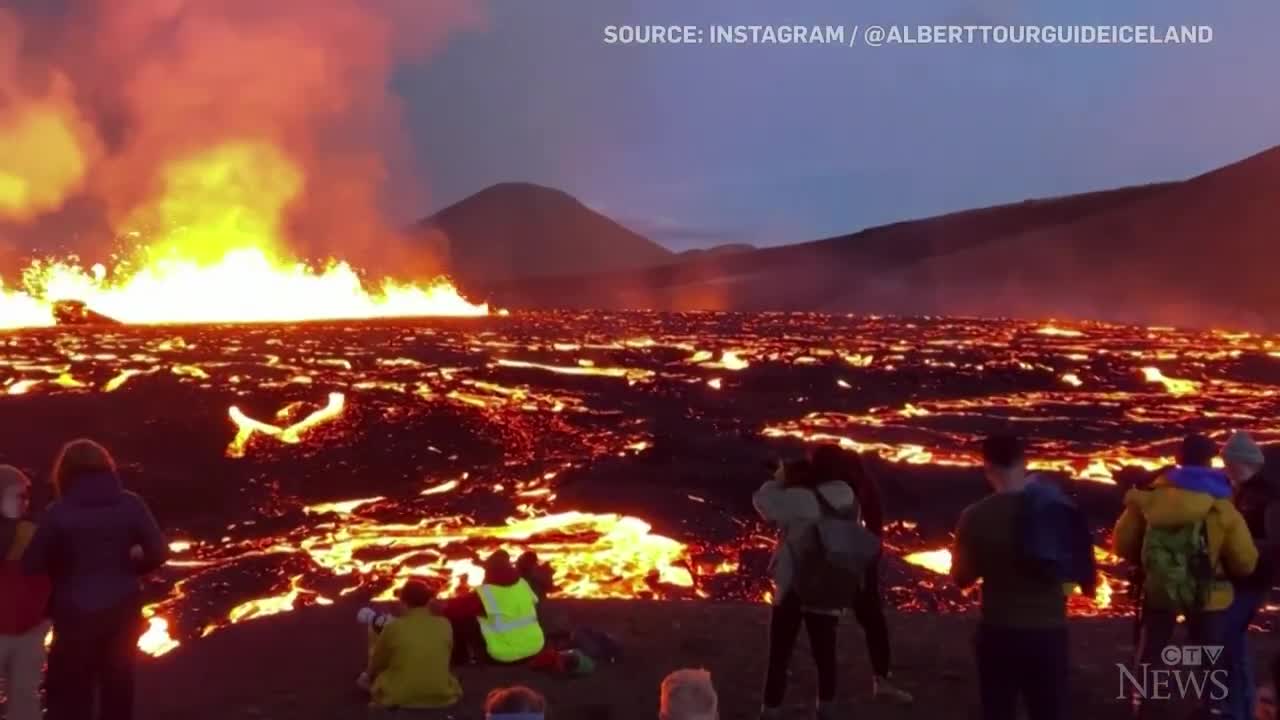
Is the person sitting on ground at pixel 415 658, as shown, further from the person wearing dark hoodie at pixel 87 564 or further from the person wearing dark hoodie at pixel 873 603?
the person wearing dark hoodie at pixel 873 603

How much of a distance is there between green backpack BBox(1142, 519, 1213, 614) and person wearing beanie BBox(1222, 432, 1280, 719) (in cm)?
24

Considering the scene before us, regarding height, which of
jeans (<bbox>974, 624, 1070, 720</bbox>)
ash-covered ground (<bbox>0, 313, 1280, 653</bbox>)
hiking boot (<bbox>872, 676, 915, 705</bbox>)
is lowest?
ash-covered ground (<bbox>0, 313, 1280, 653</bbox>)

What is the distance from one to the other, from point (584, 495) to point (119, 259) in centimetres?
8529

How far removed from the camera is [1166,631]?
6.84 m

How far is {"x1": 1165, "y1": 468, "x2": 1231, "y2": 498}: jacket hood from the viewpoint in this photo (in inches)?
255

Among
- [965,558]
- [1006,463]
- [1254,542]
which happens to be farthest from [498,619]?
[1254,542]

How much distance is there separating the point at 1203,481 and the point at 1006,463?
158 cm

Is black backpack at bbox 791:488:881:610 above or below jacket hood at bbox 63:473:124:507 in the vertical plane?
below

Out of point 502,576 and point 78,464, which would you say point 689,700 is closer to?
point 78,464

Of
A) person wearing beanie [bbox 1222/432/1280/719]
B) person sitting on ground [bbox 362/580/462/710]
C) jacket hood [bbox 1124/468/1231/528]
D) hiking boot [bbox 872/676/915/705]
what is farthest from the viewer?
hiking boot [bbox 872/676/915/705]

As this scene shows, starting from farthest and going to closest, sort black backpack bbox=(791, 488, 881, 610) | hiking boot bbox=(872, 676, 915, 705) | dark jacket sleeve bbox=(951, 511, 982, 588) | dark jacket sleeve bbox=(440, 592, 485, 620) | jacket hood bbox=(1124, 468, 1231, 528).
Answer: dark jacket sleeve bbox=(440, 592, 485, 620) → hiking boot bbox=(872, 676, 915, 705) → black backpack bbox=(791, 488, 881, 610) → jacket hood bbox=(1124, 468, 1231, 528) → dark jacket sleeve bbox=(951, 511, 982, 588)

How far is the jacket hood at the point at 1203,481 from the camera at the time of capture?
6477 millimetres

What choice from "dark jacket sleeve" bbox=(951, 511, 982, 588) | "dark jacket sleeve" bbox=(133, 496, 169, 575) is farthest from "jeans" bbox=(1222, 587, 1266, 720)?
"dark jacket sleeve" bbox=(133, 496, 169, 575)

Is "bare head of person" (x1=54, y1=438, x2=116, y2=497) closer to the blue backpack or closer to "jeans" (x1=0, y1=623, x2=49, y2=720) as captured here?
"jeans" (x1=0, y1=623, x2=49, y2=720)
